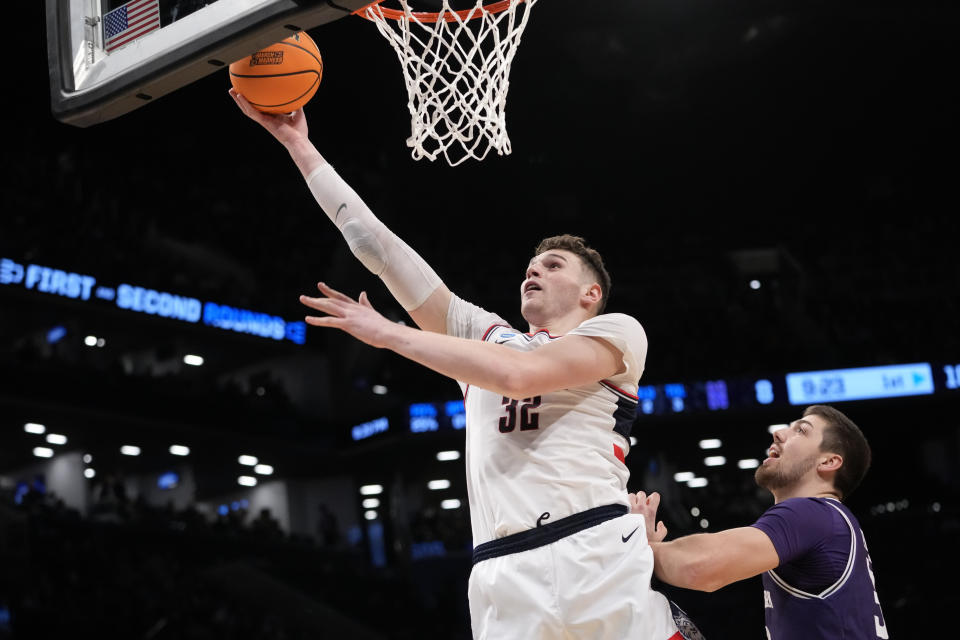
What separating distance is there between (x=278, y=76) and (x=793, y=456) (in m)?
2.18

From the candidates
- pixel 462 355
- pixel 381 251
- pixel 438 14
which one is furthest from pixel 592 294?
pixel 438 14

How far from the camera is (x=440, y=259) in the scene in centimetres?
1967

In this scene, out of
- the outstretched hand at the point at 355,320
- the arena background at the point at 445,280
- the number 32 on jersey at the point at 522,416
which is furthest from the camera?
the arena background at the point at 445,280

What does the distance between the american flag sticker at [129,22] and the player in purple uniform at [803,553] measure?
211cm

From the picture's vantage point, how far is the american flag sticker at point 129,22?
3.20m

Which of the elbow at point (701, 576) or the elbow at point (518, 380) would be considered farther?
the elbow at point (701, 576)

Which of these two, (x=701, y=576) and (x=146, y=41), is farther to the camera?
(x=146, y=41)

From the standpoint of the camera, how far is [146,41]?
3176 mm

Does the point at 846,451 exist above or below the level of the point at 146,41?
below

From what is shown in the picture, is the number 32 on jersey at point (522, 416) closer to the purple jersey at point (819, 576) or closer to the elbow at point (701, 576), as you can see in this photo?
the elbow at point (701, 576)

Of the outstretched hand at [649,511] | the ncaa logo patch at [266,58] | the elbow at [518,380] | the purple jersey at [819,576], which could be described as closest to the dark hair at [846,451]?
the purple jersey at [819,576]

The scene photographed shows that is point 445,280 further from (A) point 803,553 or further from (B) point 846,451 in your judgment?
(A) point 803,553

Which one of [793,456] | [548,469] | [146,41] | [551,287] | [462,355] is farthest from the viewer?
[793,456]

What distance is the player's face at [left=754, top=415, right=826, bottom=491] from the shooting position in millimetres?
3514
